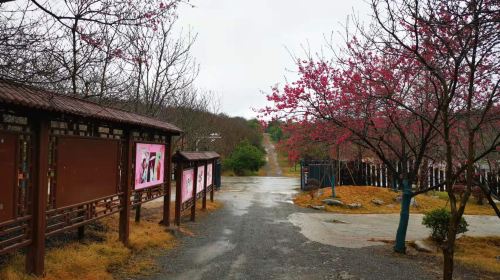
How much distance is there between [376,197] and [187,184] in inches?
407

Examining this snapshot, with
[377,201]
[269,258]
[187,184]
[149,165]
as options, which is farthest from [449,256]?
[377,201]

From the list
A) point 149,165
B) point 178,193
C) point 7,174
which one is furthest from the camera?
point 178,193

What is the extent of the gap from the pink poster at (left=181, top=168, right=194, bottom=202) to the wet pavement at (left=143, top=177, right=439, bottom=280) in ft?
2.87

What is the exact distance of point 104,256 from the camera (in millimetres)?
6652

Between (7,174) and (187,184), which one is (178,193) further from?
(7,174)

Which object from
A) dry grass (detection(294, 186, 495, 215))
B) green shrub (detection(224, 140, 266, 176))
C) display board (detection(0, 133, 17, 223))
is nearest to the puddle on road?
display board (detection(0, 133, 17, 223))

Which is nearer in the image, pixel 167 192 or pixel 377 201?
pixel 167 192

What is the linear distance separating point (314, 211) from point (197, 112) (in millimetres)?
9464

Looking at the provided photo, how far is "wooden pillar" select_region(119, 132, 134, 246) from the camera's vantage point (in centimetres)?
775

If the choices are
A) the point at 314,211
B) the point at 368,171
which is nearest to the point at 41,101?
the point at 314,211

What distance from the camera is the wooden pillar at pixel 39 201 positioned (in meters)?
4.98

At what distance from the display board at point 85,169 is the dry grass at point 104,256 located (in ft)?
2.83

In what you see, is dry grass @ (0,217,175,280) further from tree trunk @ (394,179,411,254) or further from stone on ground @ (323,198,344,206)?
stone on ground @ (323,198,344,206)

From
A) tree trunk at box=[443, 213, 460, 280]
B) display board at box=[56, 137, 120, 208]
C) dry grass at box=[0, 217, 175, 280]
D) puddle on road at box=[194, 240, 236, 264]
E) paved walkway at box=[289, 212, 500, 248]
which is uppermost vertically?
display board at box=[56, 137, 120, 208]
